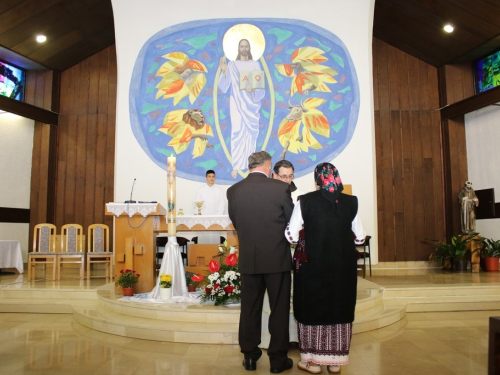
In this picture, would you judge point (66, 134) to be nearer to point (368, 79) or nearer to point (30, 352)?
point (368, 79)

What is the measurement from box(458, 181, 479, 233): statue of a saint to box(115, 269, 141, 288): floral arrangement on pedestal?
6.34m

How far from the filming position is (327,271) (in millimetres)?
3311

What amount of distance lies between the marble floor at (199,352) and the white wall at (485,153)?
462 centimetres

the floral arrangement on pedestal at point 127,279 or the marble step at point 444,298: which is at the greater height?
the floral arrangement on pedestal at point 127,279

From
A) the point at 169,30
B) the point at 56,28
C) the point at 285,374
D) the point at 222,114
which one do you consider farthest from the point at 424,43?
the point at 285,374

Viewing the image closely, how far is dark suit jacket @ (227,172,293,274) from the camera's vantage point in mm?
3410

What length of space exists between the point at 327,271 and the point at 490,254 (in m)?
6.81

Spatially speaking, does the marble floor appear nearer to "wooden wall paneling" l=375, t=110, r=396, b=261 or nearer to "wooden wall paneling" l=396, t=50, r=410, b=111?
"wooden wall paneling" l=375, t=110, r=396, b=261

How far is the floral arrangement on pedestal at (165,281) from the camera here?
17.0 feet

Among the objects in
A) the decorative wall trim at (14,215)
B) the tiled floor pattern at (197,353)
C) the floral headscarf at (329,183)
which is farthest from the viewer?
the decorative wall trim at (14,215)

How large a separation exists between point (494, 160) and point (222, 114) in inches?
206

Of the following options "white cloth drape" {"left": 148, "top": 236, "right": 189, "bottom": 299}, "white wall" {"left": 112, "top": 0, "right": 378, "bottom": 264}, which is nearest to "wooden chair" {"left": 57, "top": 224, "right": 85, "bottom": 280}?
"white wall" {"left": 112, "top": 0, "right": 378, "bottom": 264}

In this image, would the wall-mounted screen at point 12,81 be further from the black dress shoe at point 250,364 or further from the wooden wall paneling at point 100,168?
the black dress shoe at point 250,364

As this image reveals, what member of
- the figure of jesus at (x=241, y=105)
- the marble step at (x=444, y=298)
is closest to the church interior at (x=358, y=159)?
the marble step at (x=444, y=298)
